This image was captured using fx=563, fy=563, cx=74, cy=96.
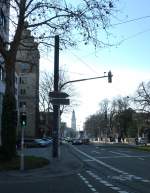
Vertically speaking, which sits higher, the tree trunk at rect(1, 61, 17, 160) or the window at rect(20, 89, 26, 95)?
the window at rect(20, 89, 26, 95)

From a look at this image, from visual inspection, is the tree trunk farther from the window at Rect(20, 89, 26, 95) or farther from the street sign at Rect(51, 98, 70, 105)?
the window at Rect(20, 89, 26, 95)

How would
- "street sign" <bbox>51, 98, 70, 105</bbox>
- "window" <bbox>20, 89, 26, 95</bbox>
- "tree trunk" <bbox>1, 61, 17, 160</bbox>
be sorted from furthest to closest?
"window" <bbox>20, 89, 26, 95</bbox> → "street sign" <bbox>51, 98, 70, 105</bbox> → "tree trunk" <bbox>1, 61, 17, 160</bbox>

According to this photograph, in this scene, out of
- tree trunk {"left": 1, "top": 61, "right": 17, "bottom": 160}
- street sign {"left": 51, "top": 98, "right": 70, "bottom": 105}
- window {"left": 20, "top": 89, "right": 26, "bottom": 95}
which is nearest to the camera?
tree trunk {"left": 1, "top": 61, "right": 17, "bottom": 160}

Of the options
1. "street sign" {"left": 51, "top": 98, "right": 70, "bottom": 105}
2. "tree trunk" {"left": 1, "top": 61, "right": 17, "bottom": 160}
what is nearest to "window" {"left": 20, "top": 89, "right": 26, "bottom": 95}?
"street sign" {"left": 51, "top": 98, "right": 70, "bottom": 105}

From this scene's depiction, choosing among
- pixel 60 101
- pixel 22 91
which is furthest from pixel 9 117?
pixel 22 91

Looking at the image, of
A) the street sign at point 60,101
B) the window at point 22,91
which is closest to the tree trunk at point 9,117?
the street sign at point 60,101

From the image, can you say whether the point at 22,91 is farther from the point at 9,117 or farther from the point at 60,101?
the point at 9,117

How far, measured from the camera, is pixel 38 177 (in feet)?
83.7

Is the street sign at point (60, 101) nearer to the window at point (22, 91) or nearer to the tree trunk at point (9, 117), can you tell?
the tree trunk at point (9, 117)

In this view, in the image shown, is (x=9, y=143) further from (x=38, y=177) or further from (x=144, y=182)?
(x=144, y=182)

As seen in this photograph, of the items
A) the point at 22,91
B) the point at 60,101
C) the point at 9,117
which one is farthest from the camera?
the point at 22,91

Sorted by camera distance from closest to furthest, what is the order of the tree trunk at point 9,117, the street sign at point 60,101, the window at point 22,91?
1. the tree trunk at point 9,117
2. the street sign at point 60,101
3. the window at point 22,91

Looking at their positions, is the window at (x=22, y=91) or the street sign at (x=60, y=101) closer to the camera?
the street sign at (x=60, y=101)

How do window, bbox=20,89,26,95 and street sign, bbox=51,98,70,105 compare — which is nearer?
street sign, bbox=51,98,70,105
